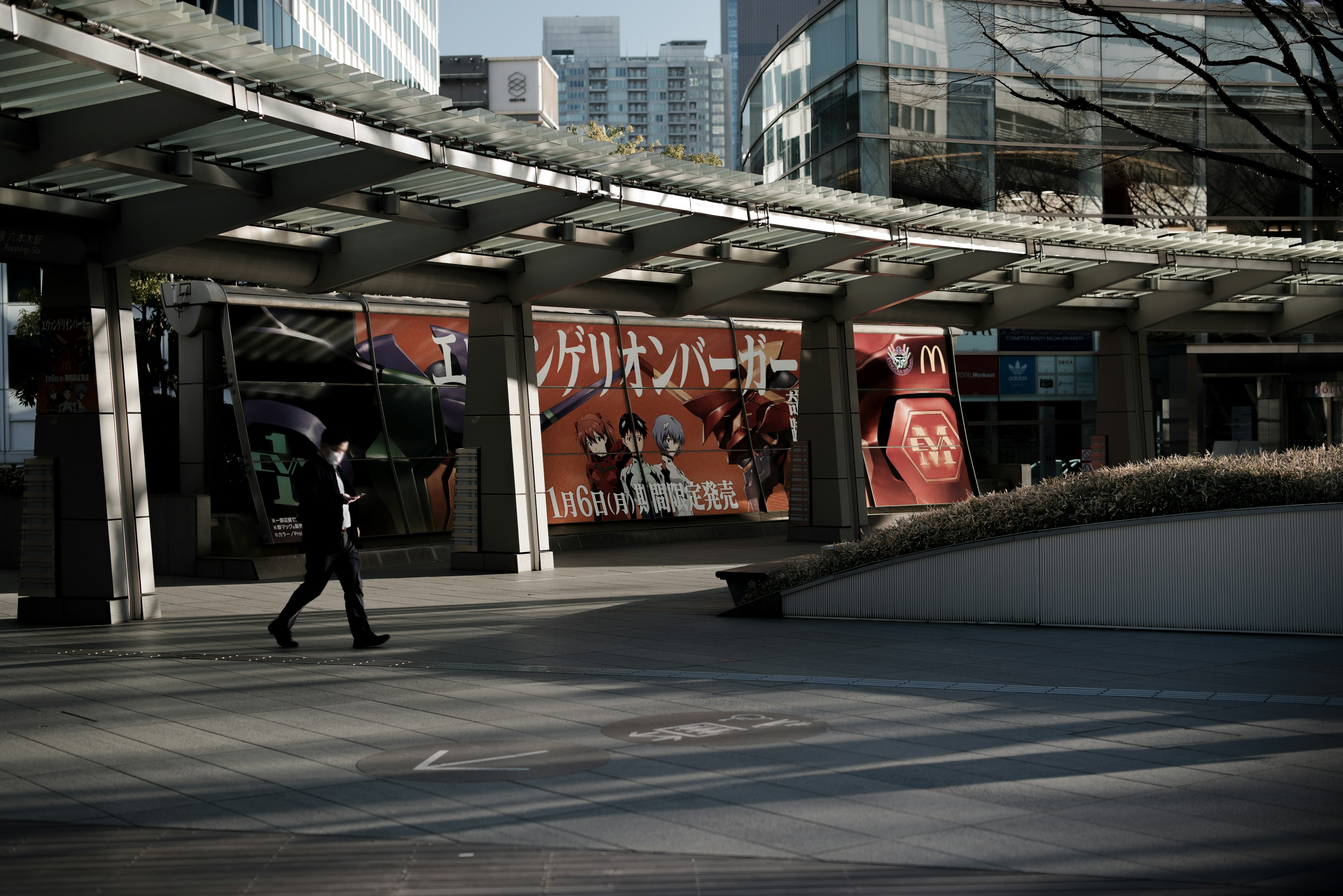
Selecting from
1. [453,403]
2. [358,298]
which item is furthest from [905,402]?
[358,298]

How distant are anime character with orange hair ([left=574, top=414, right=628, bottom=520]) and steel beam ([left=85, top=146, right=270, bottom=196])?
12.1m

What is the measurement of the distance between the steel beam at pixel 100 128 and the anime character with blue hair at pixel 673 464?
15195 millimetres

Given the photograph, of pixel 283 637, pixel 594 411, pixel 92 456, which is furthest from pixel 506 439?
pixel 283 637

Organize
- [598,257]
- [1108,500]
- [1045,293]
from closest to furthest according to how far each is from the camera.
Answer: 1. [1108,500]
2. [598,257]
3. [1045,293]

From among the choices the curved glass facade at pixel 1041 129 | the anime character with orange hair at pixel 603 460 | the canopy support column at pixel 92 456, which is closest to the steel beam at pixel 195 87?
the canopy support column at pixel 92 456

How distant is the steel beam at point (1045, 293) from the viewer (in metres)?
21.6

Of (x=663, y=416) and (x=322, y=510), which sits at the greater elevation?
(x=663, y=416)

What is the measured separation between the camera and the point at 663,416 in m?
25.6

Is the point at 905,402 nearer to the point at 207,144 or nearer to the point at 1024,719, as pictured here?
the point at 207,144

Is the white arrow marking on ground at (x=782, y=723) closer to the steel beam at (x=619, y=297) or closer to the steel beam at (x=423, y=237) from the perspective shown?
the steel beam at (x=423, y=237)

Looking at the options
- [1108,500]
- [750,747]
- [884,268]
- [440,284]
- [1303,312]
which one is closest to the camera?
[750,747]

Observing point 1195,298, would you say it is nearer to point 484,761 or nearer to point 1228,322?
point 1228,322

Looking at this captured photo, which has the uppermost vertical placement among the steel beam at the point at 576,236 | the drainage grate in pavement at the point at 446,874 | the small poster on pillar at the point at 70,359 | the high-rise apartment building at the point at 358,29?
the high-rise apartment building at the point at 358,29

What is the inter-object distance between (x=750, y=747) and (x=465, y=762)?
1.48m
